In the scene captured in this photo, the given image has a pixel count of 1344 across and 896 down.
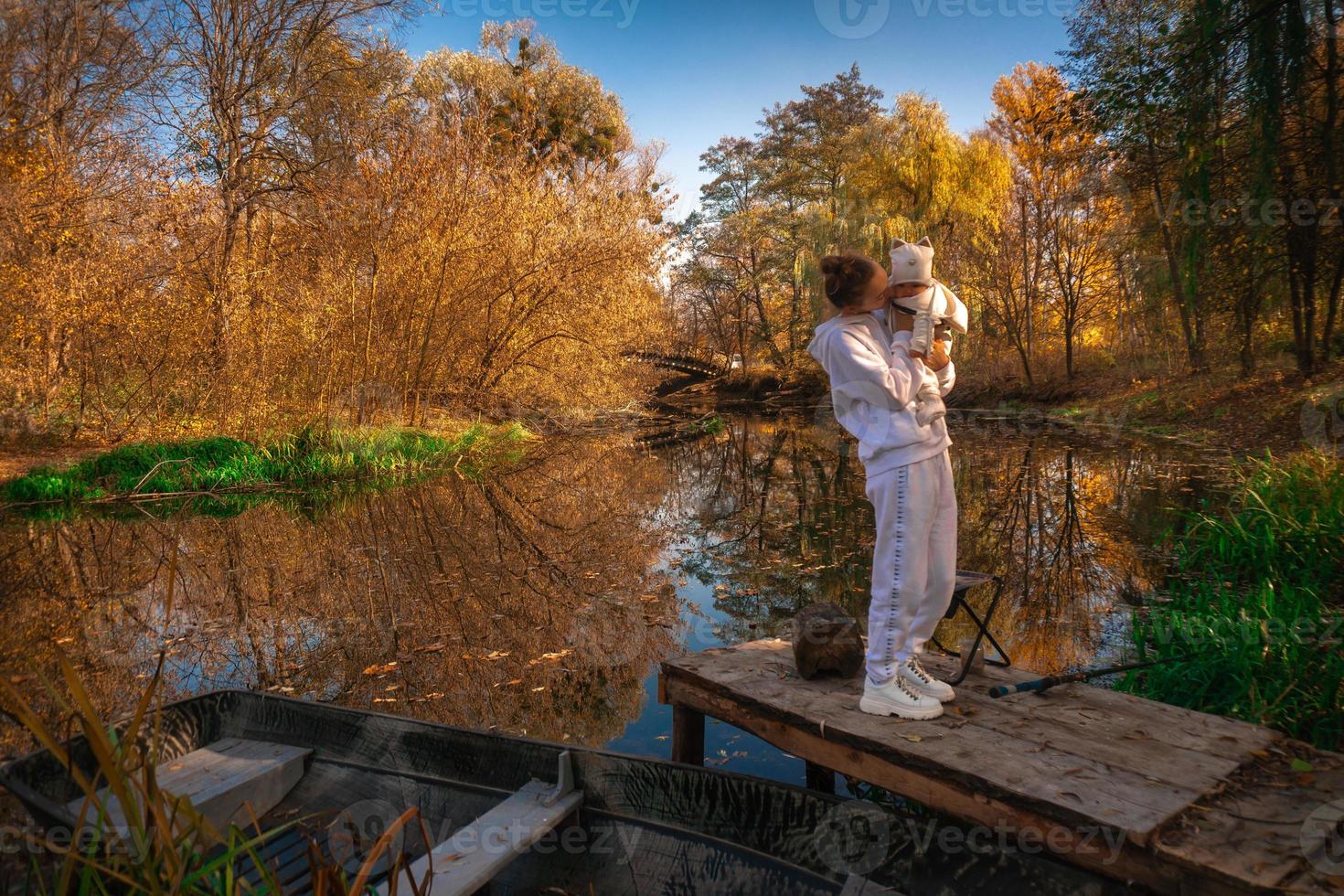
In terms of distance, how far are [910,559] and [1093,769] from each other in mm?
903

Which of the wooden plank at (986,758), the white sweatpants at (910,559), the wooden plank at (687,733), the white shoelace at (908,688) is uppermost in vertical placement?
the white sweatpants at (910,559)

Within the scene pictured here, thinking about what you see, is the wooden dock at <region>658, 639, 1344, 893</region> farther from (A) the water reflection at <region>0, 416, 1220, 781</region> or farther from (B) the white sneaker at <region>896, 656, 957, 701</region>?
(A) the water reflection at <region>0, 416, 1220, 781</region>

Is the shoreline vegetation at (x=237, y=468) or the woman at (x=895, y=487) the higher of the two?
the woman at (x=895, y=487)

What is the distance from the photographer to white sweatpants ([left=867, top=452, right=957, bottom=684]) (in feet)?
9.88

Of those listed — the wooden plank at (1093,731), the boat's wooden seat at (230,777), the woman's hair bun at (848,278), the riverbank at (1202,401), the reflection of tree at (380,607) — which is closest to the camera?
the wooden plank at (1093,731)

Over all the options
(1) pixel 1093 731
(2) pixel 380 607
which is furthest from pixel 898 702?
(2) pixel 380 607

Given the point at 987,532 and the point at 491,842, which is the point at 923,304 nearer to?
the point at 491,842

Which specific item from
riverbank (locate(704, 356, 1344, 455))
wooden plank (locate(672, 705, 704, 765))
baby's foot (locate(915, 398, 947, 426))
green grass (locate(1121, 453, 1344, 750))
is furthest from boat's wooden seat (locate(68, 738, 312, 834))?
riverbank (locate(704, 356, 1344, 455))

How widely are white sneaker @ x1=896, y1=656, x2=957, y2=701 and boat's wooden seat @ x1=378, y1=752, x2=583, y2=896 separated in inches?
52.3

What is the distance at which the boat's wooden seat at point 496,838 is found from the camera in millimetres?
2293

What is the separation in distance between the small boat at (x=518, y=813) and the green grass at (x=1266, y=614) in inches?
89.3

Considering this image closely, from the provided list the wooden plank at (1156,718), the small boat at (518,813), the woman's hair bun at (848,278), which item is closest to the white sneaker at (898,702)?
the wooden plank at (1156,718)

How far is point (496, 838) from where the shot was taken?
250cm

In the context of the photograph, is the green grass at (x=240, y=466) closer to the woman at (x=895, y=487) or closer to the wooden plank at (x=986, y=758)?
the wooden plank at (x=986, y=758)
